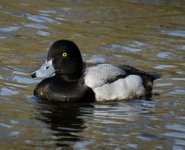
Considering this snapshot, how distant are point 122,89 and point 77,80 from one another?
646mm

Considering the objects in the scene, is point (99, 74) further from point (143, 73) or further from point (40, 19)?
point (40, 19)

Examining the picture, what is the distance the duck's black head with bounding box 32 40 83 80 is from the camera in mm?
11409

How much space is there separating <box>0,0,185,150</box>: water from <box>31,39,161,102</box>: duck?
7.0 inches

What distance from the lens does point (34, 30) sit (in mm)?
15086

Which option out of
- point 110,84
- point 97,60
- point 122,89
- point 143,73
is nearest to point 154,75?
point 143,73

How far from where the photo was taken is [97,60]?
44.1 ft

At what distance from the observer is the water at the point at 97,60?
369 inches

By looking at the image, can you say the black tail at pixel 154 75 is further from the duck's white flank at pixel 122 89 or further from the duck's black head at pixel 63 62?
the duck's black head at pixel 63 62

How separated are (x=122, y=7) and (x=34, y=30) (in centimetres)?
255

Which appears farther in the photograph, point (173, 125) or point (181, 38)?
point (181, 38)

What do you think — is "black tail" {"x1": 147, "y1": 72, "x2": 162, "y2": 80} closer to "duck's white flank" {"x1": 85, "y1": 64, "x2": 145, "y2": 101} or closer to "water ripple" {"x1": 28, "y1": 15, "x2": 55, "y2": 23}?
"duck's white flank" {"x1": 85, "y1": 64, "x2": 145, "y2": 101}

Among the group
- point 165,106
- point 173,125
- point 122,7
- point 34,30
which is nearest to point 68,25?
point 34,30

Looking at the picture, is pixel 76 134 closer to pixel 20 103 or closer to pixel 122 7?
pixel 20 103

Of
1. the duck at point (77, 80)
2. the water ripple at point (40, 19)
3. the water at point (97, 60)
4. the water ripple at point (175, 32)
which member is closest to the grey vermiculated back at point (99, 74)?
the duck at point (77, 80)
